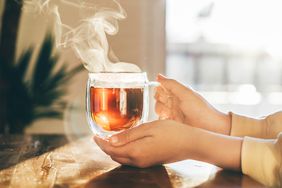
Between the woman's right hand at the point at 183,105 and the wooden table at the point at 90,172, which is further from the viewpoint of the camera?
the woman's right hand at the point at 183,105

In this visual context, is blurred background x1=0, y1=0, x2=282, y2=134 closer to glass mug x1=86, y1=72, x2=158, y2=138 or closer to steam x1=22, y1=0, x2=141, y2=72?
steam x1=22, y1=0, x2=141, y2=72

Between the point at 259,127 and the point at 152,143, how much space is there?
409 mm

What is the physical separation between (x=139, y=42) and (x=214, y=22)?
113 centimetres

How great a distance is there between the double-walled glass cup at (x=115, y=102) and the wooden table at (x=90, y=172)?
79mm

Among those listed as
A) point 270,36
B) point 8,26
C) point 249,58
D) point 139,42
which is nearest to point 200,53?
point 249,58

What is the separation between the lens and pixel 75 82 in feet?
6.77

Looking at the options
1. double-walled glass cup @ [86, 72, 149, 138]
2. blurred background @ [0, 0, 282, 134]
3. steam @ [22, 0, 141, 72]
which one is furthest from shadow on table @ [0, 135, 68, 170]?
blurred background @ [0, 0, 282, 134]

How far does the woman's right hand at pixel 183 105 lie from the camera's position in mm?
1270

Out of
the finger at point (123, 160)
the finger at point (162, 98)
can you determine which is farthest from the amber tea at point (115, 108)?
the finger at point (162, 98)

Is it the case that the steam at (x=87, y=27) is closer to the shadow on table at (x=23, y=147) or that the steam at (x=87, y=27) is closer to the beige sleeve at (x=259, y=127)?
the shadow on table at (x=23, y=147)

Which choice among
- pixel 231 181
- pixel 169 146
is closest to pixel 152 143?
pixel 169 146

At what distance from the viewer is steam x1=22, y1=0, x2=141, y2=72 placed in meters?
1.69

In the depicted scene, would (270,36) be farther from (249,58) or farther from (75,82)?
(75,82)

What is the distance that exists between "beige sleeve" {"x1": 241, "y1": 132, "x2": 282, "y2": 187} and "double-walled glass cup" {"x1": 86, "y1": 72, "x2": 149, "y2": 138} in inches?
10.5
